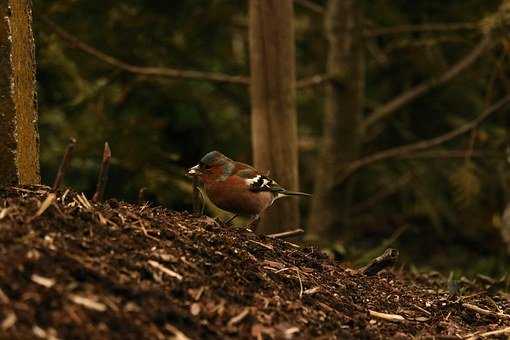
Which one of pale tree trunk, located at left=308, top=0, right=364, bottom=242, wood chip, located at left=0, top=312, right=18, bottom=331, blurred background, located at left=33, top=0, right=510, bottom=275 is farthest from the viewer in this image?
pale tree trunk, located at left=308, top=0, right=364, bottom=242

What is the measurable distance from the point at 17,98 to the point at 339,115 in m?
5.15

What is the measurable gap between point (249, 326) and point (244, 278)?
45 cm

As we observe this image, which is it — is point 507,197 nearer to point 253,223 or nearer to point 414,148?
point 414,148

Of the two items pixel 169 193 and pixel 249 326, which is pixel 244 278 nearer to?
pixel 249 326

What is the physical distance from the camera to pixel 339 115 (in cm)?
906

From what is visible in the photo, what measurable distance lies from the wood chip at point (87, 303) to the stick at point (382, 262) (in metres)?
2.20

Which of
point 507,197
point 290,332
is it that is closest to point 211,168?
point 290,332

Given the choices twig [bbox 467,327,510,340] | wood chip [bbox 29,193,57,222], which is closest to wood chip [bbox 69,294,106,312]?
wood chip [bbox 29,193,57,222]

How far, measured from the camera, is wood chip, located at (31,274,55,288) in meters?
3.07

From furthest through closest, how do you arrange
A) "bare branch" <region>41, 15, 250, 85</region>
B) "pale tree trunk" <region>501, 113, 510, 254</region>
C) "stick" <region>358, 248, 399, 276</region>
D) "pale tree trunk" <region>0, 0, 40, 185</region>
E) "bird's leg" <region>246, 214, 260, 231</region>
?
"pale tree trunk" <region>501, 113, 510, 254</region> → "bare branch" <region>41, 15, 250, 85</region> → "bird's leg" <region>246, 214, 260, 231</region> → "stick" <region>358, 248, 399, 276</region> → "pale tree trunk" <region>0, 0, 40, 185</region>

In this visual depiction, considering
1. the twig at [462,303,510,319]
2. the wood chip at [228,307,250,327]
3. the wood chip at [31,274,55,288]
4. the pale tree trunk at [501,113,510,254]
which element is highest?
the wood chip at [31,274,55,288]

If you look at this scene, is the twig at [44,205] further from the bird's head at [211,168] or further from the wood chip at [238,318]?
the bird's head at [211,168]

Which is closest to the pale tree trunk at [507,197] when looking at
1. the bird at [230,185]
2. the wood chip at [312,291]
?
the bird at [230,185]

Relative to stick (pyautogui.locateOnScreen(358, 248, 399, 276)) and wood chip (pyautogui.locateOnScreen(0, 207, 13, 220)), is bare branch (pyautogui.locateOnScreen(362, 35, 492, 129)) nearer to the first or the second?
stick (pyautogui.locateOnScreen(358, 248, 399, 276))
